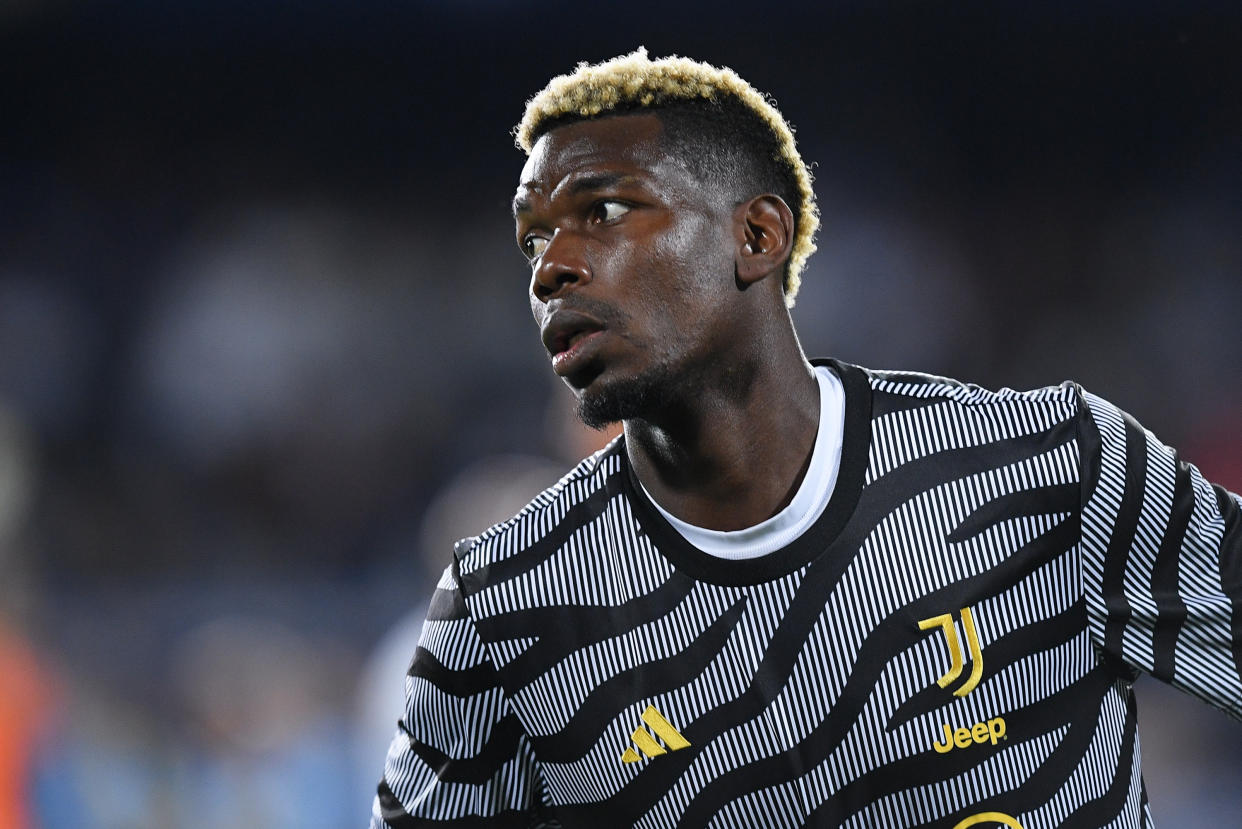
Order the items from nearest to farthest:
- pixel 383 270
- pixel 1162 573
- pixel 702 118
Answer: pixel 1162 573 → pixel 702 118 → pixel 383 270

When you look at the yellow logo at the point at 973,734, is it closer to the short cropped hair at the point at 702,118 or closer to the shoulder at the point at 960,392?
the shoulder at the point at 960,392

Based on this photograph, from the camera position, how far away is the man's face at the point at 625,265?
1843 mm

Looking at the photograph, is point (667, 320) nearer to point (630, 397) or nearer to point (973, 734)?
point (630, 397)

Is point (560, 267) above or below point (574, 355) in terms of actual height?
above

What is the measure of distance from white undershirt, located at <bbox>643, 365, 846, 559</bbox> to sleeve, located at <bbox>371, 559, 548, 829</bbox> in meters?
0.35

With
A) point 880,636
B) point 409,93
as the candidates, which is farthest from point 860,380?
point 409,93

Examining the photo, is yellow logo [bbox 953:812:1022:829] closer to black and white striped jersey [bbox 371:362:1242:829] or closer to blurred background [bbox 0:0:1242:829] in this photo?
black and white striped jersey [bbox 371:362:1242:829]

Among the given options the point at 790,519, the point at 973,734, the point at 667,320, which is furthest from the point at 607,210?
the point at 973,734

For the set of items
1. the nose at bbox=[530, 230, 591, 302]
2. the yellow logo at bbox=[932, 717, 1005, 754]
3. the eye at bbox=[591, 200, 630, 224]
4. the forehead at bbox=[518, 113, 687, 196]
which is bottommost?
the yellow logo at bbox=[932, 717, 1005, 754]

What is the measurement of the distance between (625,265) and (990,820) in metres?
0.90

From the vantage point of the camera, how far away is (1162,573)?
5.94 ft

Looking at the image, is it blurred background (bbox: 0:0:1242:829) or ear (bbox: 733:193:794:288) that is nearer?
ear (bbox: 733:193:794:288)

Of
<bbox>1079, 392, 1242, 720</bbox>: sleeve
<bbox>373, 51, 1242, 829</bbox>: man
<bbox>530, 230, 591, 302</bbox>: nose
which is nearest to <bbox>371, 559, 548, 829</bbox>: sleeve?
<bbox>373, 51, 1242, 829</bbox>: man

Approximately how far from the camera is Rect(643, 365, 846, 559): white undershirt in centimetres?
187
